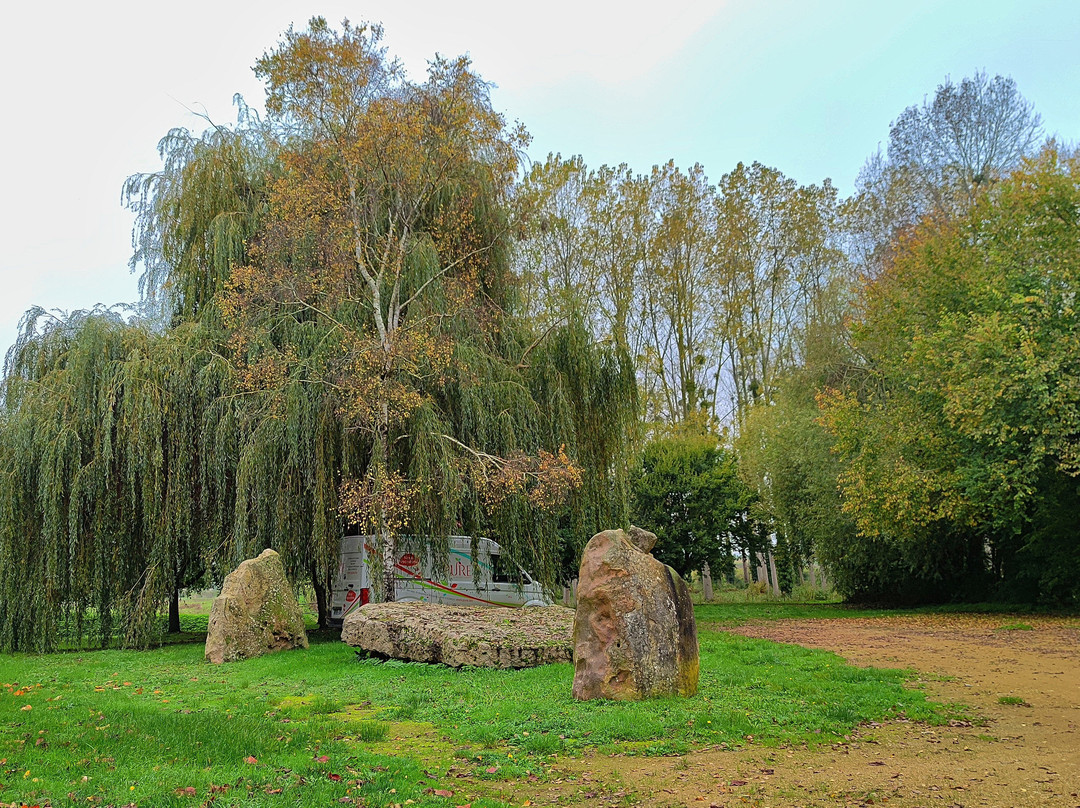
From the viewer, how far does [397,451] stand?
53.2 feet

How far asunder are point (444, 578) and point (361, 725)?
936 cm

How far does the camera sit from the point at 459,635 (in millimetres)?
11219

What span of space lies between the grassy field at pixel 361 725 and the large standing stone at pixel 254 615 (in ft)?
4.49

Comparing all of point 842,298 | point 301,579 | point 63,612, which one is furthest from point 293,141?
point 842,298

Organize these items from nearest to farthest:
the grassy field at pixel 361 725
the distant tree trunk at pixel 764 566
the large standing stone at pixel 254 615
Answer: the grassy field at pixel 361 725, the large standing stone at pixel 254 615, the distant tree trunk at pixel 764 566

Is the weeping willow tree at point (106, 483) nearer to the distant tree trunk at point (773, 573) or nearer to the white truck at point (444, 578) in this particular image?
the white truck at point (444, 578)

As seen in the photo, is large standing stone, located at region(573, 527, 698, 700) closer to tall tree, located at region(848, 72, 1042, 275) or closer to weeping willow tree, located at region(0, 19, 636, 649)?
weeping willow tree, located at region(0, 19, 636, 649)

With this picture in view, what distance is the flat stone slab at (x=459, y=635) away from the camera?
433 inches

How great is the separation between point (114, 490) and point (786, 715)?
13.4 metres

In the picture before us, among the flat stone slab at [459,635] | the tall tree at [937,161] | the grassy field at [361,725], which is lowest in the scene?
the grassy field at [361,725]

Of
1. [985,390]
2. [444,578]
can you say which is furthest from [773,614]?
[444,578]

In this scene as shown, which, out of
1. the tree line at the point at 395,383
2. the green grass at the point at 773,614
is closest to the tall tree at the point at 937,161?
the tree line at the point at 395,383

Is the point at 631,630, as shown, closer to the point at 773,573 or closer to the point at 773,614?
the point at 773,614

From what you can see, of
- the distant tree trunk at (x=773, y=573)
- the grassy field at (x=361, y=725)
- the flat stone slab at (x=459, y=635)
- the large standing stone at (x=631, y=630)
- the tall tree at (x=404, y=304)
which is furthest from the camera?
the distant tree trunk at (x=773, y=573)
